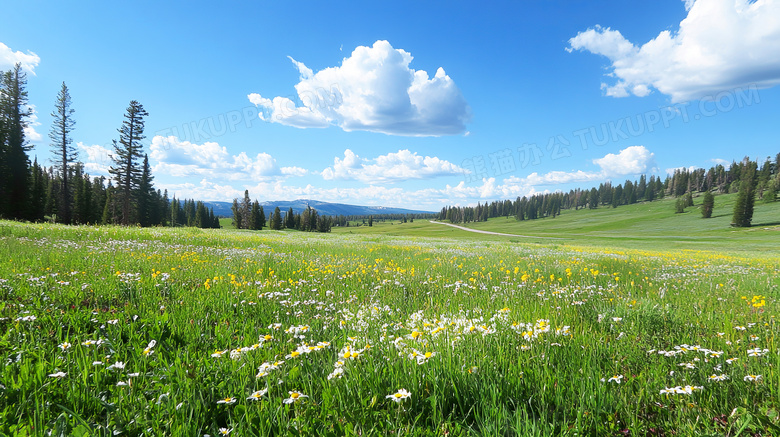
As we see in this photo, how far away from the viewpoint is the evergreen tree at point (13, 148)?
3806cm

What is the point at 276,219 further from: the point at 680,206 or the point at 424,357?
the point at 680,206

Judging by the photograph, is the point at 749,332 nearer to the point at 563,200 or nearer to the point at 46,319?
the point at 46,319

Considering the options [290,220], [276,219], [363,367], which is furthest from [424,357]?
[290,220]

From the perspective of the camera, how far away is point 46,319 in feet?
10.7

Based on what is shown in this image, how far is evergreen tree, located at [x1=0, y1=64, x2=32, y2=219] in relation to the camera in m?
38.1

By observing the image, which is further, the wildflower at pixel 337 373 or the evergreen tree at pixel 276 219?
the evergreen tree at pixel 276 219

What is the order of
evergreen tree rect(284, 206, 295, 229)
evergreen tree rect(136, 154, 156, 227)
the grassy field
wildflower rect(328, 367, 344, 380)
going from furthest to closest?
evergreen tree rect(284, 206, 295, 229) → evergreen tree rect(136, 154, 156, 227) → wildflower rect(328, 367, 344, 380) → the grassy field

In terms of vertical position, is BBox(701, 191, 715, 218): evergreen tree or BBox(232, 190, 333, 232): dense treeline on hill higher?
BBox(701, 191, 715, 218): evergreen tree

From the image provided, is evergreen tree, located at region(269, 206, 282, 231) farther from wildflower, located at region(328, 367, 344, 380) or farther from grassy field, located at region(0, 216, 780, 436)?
wildflower, located at region(328, 367, 344, 380)

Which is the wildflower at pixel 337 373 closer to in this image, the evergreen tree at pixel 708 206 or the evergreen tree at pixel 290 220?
the evergreen tree at pixel 290 220

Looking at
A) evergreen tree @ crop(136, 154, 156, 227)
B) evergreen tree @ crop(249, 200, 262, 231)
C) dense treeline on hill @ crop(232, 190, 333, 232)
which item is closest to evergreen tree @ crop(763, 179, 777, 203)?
dense treeline on hill @ crop(232, 190, 333, 232)

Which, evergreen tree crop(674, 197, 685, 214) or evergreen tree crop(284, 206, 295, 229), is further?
evergreen tree crop(284, 206, 295, 229)

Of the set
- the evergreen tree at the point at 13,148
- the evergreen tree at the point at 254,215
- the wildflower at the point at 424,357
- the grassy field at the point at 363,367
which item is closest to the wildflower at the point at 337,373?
the grassy field at the point at 363,367

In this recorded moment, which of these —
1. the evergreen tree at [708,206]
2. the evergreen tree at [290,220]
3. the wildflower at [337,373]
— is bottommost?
the evergreen tree at [290,220]
